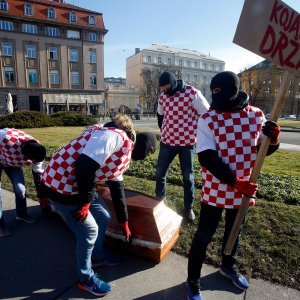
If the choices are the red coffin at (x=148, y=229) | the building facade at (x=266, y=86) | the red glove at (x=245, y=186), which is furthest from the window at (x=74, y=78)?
the red glove at (x=245, y=186)

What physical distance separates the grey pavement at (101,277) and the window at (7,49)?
37.5 metres

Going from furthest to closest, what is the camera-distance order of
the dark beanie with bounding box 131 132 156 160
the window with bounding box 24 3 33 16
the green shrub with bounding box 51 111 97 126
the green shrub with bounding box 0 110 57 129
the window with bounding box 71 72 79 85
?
the window with bounding box 71 72 79 85
the window with bounding box 24 3 33 16
the green shrub with bounding box 51 111 97 126
the green shrub with bounding box 0 110 57 129
the dark beanie with bounding box 131 132 156 160

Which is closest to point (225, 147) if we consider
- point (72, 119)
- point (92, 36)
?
point (72, 119)

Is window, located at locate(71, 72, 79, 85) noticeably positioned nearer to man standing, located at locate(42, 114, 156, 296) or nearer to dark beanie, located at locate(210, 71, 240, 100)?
man standing, located at locate(42, 114, 156, 296)

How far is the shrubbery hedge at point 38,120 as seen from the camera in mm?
15906

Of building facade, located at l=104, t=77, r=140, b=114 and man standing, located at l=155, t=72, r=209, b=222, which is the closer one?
man standing, located at l=155, t=72, r=209, b=222

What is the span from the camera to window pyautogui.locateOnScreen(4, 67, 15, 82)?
1387 inches

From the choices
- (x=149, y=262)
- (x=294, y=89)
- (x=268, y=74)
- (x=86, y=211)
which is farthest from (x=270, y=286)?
(x=294, y=89)

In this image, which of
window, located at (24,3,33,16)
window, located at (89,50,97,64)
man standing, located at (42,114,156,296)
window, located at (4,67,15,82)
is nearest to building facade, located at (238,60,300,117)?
window, located at (89,50,97,64)

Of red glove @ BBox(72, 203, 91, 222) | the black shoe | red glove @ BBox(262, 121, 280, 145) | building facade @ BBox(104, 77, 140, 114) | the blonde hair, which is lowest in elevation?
building facade @ BBox(104, 77, 140, 114)

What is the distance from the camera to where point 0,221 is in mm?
3352

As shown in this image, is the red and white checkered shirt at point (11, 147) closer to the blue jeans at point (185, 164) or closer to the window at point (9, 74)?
the blue jeans at point (185, 164)

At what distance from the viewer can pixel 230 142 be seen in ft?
6.81

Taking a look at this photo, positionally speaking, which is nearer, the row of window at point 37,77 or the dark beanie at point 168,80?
the dark beanie at point 168,80
